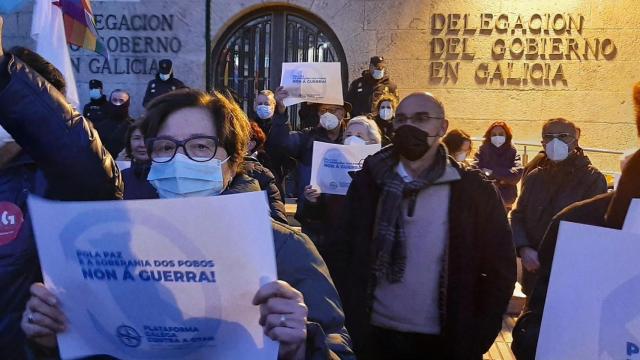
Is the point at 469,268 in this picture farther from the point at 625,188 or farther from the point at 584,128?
the point at 584,128

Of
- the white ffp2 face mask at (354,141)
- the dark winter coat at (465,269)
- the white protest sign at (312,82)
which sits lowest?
the dark winter coat at (465,269)

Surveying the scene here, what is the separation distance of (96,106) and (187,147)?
8.33 meters

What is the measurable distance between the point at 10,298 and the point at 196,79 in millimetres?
9834

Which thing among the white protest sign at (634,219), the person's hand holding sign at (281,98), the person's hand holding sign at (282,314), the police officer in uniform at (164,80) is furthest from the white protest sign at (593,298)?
the police officer in uniform at (164,80)

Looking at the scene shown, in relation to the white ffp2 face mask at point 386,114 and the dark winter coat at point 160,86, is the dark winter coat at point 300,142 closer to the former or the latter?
the white ffp2 face mask at point 386,114

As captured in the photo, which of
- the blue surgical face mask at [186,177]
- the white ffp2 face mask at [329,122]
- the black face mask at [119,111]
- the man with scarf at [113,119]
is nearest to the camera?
the blue surgical face mask at [186,177]

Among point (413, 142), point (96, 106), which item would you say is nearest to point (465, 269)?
point (413, 142)

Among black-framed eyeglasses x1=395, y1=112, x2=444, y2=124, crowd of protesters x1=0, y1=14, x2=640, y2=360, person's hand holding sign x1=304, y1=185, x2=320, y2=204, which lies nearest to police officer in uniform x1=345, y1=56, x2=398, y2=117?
crowd of protesters x1=0, y1=14, x2=640, y2=360

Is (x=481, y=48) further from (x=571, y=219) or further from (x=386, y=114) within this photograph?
(x=571, y=219)

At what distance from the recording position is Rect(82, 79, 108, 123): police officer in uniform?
938 cm

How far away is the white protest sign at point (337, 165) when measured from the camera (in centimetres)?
477

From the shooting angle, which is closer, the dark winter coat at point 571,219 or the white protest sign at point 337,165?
the dark winter coat at point 571,219

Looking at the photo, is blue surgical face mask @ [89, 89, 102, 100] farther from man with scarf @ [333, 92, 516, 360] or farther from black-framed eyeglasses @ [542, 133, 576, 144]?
man with scarf @ [333, 92, 516, 360]

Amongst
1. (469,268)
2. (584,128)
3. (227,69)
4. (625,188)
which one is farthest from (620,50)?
(625,188)
